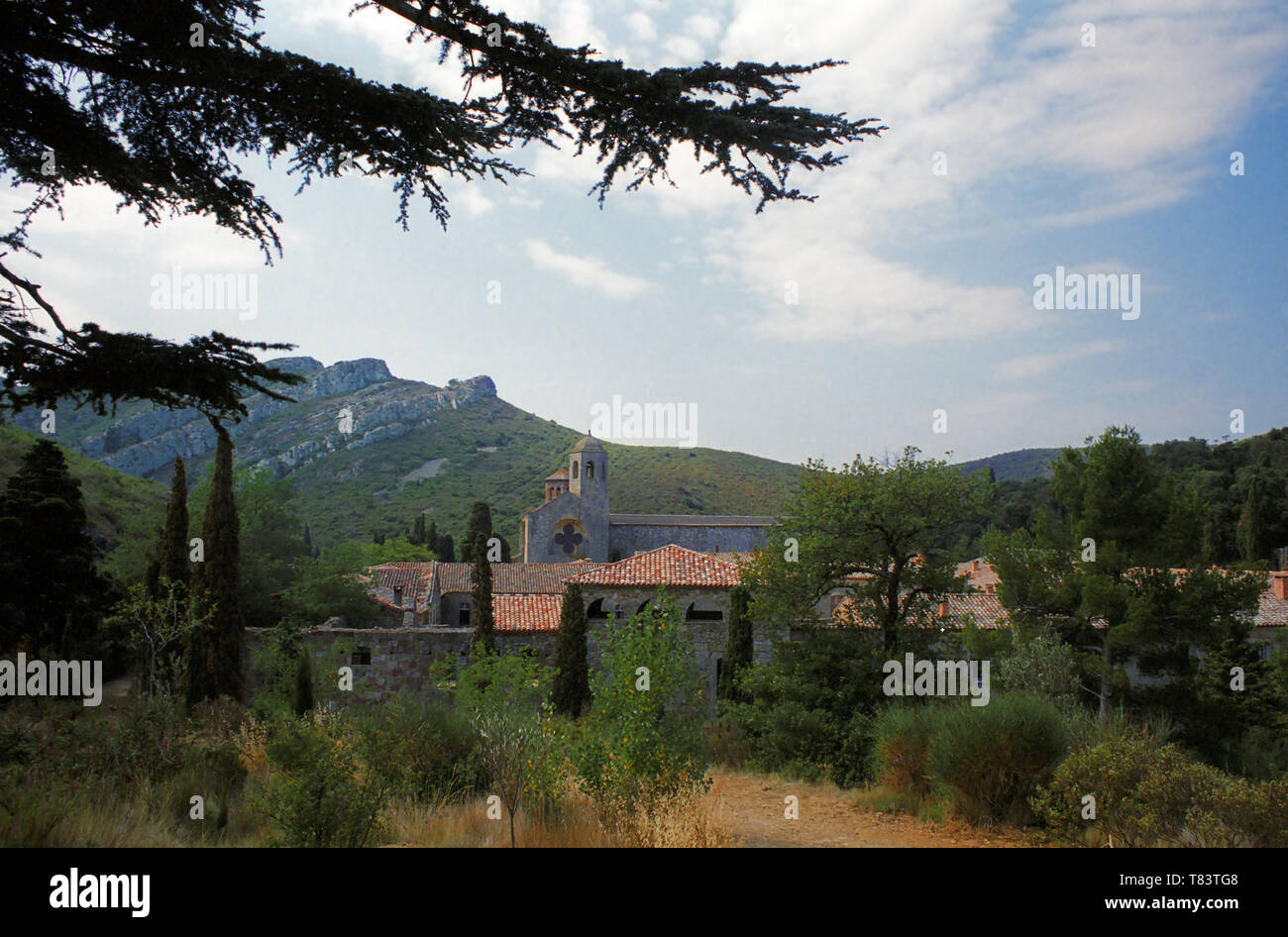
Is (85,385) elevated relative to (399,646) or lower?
elevated

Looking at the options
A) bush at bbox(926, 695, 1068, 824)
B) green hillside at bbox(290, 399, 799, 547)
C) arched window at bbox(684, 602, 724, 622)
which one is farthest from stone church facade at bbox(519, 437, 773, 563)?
bush at bbox(926, 695, 1068, 824)

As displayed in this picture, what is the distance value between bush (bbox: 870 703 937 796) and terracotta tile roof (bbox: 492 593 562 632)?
13226 millimetres

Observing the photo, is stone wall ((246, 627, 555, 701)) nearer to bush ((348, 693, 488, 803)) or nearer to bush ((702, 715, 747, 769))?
bush ((702, 715, 747, 769))

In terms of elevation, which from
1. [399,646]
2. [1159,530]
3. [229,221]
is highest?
[229,221]

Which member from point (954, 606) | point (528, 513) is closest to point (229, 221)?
point (954, 606)

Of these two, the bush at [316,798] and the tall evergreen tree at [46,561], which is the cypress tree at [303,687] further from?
the tall evergreen tree at [46,561]

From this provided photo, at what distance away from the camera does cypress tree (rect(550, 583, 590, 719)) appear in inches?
832

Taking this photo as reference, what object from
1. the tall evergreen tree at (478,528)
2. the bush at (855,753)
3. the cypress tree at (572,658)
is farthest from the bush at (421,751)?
the tall evergreen tree at (478,528)

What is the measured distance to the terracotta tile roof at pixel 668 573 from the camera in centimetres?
2183

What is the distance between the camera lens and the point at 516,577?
128ft

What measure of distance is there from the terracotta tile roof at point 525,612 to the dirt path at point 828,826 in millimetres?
12217

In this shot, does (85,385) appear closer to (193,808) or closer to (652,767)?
(193,808)

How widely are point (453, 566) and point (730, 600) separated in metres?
24.0

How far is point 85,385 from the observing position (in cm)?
542
